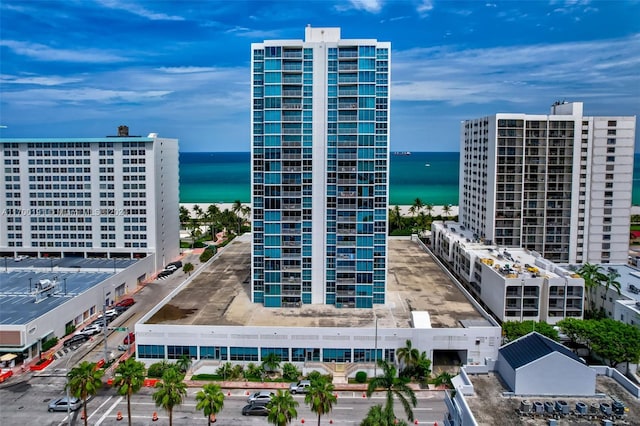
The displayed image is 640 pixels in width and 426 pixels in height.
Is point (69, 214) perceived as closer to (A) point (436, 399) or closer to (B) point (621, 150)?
(A) point (436, 399)

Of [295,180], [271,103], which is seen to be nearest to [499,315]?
[295,180]

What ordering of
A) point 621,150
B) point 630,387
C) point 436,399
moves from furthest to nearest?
point 621,150 → point 436,399 → point 630,387

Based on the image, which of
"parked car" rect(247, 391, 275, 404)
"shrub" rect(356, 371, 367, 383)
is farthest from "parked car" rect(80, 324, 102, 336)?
"shrub" rect(356, 371, 367, 383)

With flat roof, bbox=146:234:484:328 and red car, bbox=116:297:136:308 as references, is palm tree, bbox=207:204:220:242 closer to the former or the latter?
flat roof, bbox=146:234:484:328

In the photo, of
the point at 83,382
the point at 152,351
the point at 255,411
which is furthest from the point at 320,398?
the point at 152,351

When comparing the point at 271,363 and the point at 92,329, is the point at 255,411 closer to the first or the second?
the point at 271,363

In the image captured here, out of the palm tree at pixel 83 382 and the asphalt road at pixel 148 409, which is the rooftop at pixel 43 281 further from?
the palm tree at pixel 83 382
